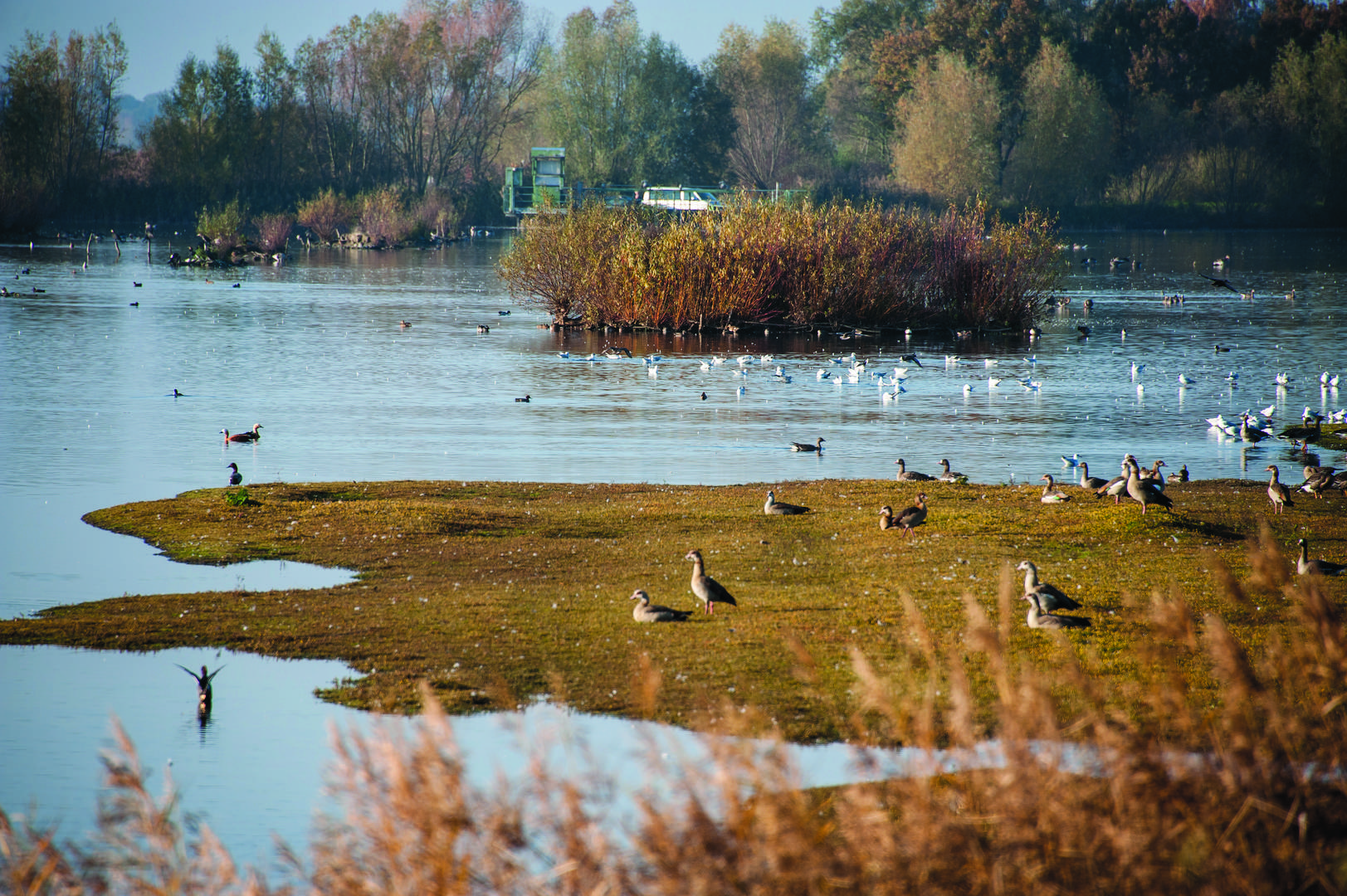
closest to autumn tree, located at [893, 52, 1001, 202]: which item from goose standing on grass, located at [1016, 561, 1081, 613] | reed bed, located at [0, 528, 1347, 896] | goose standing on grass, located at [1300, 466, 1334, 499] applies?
goose standing on grass, located at [1300, 466, 1334, 499]

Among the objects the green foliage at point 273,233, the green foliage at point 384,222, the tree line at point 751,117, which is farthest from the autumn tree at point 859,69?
the green foliage at point 273,233

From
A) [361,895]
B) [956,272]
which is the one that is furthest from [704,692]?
[956,272]

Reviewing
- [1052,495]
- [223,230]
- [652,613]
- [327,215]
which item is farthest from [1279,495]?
[327,215]

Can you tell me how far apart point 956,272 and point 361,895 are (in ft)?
160

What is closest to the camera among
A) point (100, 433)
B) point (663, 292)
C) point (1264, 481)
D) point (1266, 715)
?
point (1266, 715)

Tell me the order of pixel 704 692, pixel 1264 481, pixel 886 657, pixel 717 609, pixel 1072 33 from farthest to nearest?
pixel 1072 33, pixel 1264 481, pixel 717 609, pixel 886 657, pixel 704 692

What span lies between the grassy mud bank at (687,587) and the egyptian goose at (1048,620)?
0.10 meters

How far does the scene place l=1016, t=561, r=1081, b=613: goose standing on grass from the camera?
12789mm

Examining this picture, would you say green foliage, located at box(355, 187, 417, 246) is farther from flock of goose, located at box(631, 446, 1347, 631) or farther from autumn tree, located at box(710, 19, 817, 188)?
flock of goose, located at box(631, 446, 1347, 631)

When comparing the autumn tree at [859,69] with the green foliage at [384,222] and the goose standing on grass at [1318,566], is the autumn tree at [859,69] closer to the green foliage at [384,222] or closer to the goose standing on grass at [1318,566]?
the green foliage at [384,222]

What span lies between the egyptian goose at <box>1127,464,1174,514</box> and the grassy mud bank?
0.47ft

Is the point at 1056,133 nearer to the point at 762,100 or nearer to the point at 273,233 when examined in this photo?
the point at 762,100

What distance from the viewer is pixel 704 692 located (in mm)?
10891

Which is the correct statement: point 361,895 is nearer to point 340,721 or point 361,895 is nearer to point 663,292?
point 340,721
